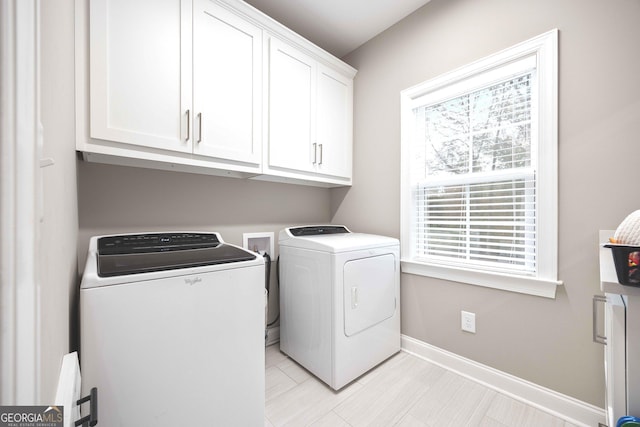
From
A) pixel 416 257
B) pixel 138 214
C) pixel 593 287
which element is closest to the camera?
pixel 593 287

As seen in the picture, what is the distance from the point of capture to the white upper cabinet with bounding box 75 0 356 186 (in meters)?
1.21

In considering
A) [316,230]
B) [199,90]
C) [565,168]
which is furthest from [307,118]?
[565,168]

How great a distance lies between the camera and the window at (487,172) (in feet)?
4.75

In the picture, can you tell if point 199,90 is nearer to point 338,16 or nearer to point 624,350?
point 338,16

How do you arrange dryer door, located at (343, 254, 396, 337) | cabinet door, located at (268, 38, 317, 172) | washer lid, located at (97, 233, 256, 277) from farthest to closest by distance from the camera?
cabinet door, located at (268, 38, 317, 172)
dryer door, located at (343, 254, 396, 337)
washer lid, located at (97, 233, 256, 277)

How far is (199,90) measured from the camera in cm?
150

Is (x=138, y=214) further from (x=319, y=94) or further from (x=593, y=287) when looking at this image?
(x=593, y=287)

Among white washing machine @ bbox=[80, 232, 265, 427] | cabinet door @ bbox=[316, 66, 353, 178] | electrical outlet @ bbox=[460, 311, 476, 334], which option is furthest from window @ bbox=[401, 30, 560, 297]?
white washing machine @ bbox=[80, 232, 265, 427]

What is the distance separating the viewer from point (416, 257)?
6.84 ft

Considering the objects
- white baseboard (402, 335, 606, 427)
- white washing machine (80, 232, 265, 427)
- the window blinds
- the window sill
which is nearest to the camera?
white washing machine (80, 232, 265, 427)

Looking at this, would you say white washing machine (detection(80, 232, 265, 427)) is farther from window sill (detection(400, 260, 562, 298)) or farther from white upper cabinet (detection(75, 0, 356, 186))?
window sill (detection(400, 260, 562, 298))

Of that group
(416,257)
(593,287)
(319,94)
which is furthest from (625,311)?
(319,94)

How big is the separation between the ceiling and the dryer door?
191 centimetres

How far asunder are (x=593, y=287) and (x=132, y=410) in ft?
7.11
